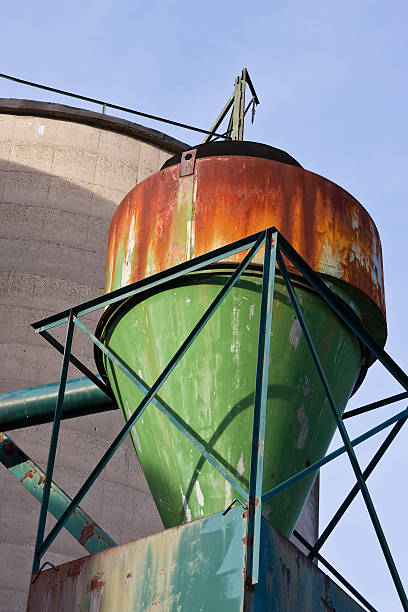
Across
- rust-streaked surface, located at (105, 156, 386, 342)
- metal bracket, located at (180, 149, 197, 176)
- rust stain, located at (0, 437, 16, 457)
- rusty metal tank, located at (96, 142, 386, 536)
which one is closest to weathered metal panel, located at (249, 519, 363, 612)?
rusty metal tank, located at (96, 142, 386, 536)

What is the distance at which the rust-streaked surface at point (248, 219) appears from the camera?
632 centimetres

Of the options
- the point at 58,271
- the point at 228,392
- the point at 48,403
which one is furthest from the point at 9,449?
the point at 58,271

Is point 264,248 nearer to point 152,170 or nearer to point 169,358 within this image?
point 169,358

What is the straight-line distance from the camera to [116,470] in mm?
12039

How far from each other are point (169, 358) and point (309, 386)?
968 mm

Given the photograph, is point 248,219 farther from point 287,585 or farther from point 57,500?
point 57,500

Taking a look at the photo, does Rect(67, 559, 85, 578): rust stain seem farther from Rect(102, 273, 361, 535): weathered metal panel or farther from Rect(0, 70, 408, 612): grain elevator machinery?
Rect(102, 273, 361, 535): weathered metal panel

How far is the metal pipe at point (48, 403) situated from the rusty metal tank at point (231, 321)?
83 cm

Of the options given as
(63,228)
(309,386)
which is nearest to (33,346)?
(63,228)

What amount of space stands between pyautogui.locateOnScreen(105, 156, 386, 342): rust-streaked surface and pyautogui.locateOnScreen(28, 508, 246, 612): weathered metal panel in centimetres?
208

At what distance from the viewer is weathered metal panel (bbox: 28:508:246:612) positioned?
4652 mm

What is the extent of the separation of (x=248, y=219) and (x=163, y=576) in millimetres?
2545

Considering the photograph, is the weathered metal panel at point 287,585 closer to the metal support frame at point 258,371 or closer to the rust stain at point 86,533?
the metal support frame at point 258,371

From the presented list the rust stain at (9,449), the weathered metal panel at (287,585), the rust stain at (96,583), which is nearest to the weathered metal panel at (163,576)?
the rust stain at (96,583)
